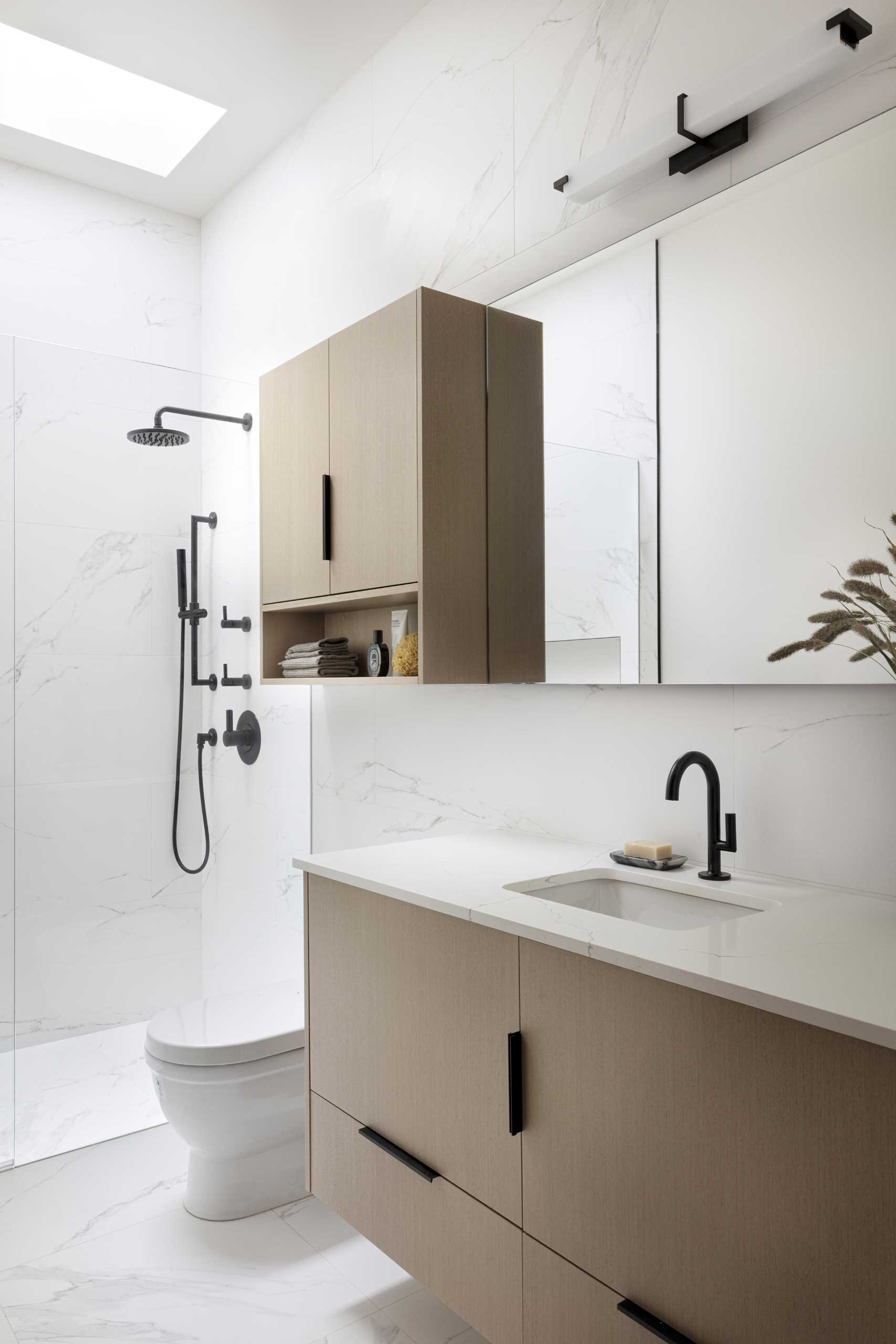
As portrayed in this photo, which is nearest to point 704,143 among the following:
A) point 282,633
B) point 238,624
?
point 282,633

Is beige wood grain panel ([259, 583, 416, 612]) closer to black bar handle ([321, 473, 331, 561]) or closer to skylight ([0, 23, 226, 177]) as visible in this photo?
black bar handle ([321, 473, 331, 561])

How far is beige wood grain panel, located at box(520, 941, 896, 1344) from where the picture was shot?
2.90 feet

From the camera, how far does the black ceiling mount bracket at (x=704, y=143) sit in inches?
60.0

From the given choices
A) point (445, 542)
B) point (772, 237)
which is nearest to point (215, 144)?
point (445, 542)

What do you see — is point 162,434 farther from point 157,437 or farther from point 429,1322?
point 429,1322

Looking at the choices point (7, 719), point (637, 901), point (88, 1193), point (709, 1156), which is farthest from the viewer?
point (7, 719)

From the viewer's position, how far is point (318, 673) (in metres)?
2.25

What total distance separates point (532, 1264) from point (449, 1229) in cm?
19

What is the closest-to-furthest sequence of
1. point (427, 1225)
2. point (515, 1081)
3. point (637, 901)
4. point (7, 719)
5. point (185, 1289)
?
1. point (515, 1081)
2. point (427, 1225)
3. point (637, 901)
4. point (185, 1289)
5. point (7, 719)

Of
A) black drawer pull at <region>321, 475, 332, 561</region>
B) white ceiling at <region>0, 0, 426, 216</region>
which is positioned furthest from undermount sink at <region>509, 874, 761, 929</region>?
white ceiling at <region>0, 0, 426, 216</region>

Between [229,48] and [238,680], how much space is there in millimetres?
1689

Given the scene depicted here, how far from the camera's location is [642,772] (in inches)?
67.5

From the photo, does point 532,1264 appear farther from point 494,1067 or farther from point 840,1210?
point 840,1210

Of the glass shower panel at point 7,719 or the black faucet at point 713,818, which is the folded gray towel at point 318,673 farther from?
the black faucet at point 713,818
